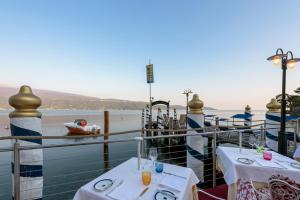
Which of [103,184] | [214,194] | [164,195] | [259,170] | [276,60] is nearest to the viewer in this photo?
[164,195]

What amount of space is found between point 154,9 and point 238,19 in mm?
4582

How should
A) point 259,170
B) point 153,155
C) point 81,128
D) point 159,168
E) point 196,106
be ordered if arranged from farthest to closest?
point 81,128, point 196,106, point 259,170, point 153,155, point 159,168

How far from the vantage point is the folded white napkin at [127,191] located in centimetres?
123

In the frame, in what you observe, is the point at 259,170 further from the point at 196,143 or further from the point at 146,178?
the point at 146,178

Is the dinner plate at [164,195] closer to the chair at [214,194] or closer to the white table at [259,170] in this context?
the white table at [259,170]

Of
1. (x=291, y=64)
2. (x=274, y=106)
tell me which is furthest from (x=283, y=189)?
(x=274, y=106)

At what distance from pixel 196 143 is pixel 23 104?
3.27 metres

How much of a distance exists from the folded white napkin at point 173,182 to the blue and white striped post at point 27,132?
5.31 feet

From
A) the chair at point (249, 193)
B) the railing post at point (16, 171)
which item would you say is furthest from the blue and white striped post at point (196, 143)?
the railing post at point (16, 171)

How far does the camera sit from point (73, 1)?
6953 millimetres

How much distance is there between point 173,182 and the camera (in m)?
1.50

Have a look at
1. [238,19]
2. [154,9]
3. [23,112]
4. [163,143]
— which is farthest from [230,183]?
[163,143]

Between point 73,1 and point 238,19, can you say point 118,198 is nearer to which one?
point 73,1

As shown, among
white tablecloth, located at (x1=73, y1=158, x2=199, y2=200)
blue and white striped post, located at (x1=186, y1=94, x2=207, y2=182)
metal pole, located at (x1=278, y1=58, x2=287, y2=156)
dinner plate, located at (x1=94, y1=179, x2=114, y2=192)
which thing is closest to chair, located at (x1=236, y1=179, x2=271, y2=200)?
white tablecloth, located at (x1=73, y1=158, x2=199, y2=200)
